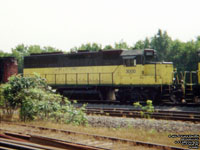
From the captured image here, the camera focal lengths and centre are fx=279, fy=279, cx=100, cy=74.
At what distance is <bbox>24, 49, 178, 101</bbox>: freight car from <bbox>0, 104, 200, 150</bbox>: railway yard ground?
6057 millimetres

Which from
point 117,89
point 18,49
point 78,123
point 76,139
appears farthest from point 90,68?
point 18,49

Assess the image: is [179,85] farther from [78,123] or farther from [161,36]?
[161,36]

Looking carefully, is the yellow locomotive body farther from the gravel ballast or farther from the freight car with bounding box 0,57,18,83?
the gravel ballast

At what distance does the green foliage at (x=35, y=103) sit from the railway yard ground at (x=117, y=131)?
1.74 feet

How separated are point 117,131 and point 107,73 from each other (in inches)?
395

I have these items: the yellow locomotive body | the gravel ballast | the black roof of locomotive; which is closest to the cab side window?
the yellow locomotive body

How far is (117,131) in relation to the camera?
28.5 ft

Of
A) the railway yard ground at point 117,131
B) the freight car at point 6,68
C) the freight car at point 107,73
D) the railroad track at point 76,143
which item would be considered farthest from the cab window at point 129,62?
the railroad track at point 76,143

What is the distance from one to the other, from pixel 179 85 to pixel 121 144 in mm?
9954

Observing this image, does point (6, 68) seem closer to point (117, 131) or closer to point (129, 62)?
point (129, 62)

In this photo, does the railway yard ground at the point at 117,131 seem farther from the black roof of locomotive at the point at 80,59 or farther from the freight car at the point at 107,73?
the black roof of locomotive at the point at 80,59

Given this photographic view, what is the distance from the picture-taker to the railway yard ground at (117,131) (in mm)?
7066

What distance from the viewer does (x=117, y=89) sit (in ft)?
62.3

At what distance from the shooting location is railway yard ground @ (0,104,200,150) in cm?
707
